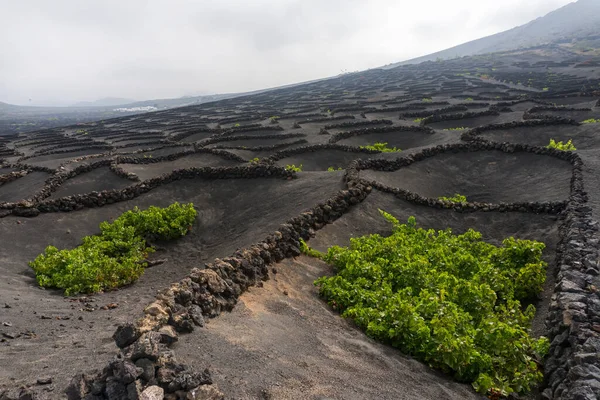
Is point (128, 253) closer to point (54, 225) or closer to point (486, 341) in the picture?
point (54, 225)

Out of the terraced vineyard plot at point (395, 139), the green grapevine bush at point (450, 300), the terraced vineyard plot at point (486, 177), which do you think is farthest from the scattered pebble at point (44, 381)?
the terraced vineyard plot at point (395, 139)

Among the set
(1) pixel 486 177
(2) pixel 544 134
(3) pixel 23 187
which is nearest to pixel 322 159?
(1) pixel 486 177

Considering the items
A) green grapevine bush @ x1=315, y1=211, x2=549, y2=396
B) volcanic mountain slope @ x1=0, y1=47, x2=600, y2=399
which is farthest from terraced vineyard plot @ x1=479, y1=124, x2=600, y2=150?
green grapevine bush @ x1=315, y1=211, x2=549, y2=396

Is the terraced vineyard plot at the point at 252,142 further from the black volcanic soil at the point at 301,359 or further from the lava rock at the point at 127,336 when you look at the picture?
the lava rock at the point at 127,336

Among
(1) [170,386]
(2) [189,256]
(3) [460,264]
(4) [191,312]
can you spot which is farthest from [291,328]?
(2) [189,256]

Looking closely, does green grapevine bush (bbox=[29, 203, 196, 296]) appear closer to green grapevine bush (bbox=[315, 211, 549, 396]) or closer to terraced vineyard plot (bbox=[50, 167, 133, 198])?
green grapevine bush (bbox=[315, 211, 549, 396])

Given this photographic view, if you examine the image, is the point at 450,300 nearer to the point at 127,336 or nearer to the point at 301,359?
the point at 301,359
